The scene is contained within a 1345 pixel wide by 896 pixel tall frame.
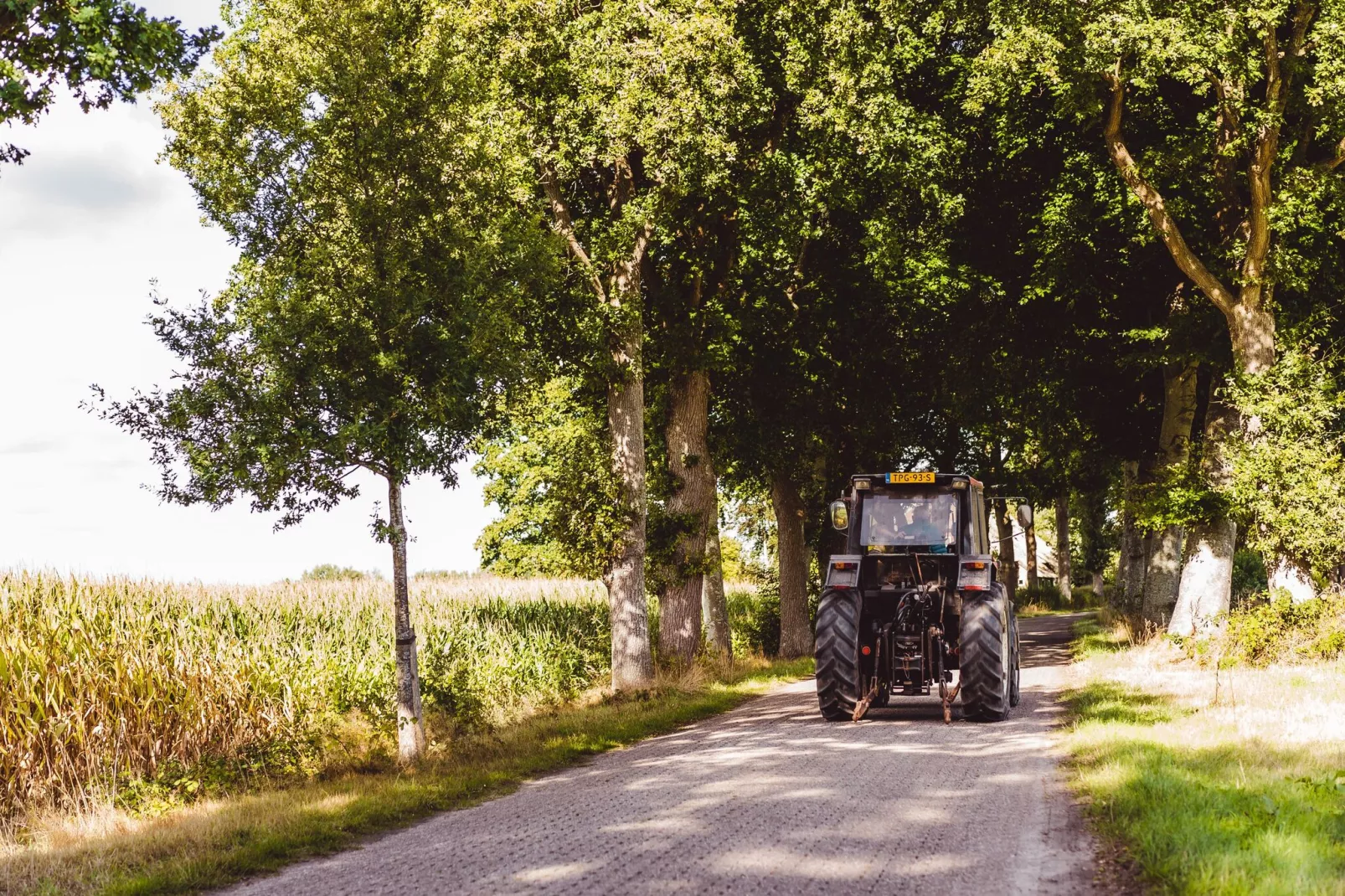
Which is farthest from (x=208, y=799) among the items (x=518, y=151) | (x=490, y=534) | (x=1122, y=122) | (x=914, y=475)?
(x=490, y=534)

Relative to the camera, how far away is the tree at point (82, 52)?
993cm

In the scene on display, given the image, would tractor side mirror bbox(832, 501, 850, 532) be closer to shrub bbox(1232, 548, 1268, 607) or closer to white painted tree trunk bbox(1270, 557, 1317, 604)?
white painted tree trunk bbox(1270, 557, 1317, 604)

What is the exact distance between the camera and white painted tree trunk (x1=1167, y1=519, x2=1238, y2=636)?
20812mm

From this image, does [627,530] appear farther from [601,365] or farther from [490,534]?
[490,534]

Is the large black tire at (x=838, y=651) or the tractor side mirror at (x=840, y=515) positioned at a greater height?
the tractor side mirror at (x=840, y=515)

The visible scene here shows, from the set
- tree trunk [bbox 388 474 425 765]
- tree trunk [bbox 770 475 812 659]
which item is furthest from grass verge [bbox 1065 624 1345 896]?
tree trunk [bbox 770 475 812 659]

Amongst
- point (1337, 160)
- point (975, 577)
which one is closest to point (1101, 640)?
point (1337, 160)

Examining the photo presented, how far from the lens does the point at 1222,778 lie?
9.12 m

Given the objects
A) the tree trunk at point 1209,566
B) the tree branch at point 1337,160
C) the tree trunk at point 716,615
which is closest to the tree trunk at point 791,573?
the tree trunk at point 716,615

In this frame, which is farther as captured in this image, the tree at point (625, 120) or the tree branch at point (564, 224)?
the tree branch at point (564, 224)

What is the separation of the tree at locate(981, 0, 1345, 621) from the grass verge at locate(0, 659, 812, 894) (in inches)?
463

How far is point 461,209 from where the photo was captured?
13742 millimetres

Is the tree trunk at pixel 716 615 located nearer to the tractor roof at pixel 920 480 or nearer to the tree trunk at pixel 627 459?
the tree trunk at pixel 627 459

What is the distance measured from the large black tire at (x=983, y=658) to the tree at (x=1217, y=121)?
27.5 feet
